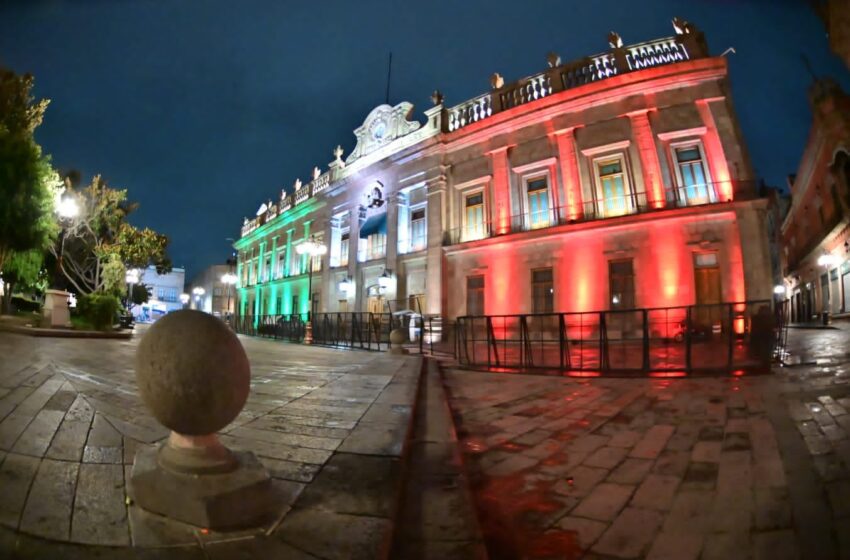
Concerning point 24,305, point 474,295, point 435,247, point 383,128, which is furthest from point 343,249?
point 24,305

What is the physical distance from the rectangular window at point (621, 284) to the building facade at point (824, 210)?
536 inches

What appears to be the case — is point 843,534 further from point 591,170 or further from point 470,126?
point 470,126

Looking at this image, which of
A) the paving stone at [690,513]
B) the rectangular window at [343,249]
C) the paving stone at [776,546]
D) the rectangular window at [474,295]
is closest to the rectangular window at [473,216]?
A: the rectangular window at [474,295]

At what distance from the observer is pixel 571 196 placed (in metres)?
16.6

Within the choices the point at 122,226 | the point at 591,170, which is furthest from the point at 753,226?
the point at 122,226

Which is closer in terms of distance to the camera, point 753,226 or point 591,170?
point 753,226

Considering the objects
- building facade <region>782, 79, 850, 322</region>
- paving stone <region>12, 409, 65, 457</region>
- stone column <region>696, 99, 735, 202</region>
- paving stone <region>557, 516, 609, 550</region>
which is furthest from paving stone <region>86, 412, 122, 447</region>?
building facade <region>782, 79, 850, 322</region>

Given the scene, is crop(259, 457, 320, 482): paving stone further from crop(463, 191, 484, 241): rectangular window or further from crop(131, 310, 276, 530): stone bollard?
crop(463, 191, 484, 241): rectangular window

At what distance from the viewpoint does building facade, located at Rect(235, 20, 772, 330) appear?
551 inches

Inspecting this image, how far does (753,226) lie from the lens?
13.1 m

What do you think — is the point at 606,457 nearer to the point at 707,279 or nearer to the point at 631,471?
the point at 631,471

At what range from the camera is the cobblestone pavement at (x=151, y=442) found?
1.58 metres

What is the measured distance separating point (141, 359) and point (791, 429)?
16.4ft

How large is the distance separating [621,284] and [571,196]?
4.37m
